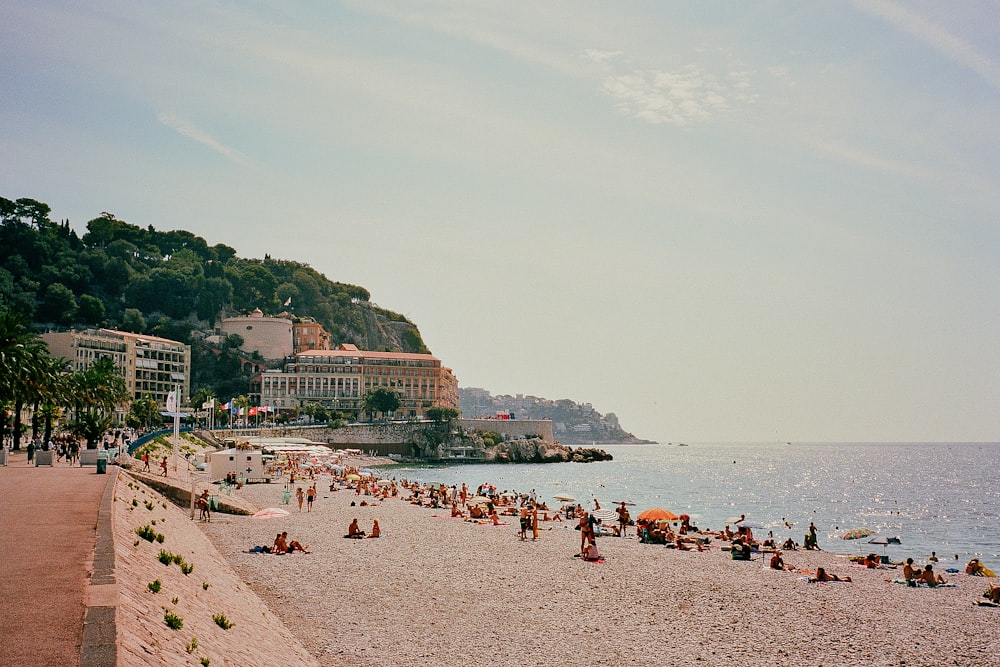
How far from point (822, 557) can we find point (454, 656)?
2351 cm

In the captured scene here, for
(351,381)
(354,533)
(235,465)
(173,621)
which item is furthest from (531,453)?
(173,621)

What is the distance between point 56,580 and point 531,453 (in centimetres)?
13099

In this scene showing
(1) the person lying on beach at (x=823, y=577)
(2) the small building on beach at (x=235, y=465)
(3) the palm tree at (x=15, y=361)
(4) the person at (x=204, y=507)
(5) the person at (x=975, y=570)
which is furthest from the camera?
(2) the small building on beach at (x=235, y=465)

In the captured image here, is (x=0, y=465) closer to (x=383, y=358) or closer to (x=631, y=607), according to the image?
(x=631, y=607)

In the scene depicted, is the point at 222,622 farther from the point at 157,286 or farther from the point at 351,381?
the point at 157,286

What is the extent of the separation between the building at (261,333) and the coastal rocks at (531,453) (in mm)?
49343

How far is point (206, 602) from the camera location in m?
15.5

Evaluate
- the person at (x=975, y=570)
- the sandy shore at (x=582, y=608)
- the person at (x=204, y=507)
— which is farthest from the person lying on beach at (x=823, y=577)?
the person at (x=204, y=507)

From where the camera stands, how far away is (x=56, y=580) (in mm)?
12398

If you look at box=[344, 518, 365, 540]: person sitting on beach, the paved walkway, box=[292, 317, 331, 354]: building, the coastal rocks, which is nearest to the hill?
box=[292, 317, 331, 354]: building

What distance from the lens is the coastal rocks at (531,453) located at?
138000mm

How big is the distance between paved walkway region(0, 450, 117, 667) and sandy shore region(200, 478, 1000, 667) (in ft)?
14.8

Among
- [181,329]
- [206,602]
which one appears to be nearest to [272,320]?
[181,329]

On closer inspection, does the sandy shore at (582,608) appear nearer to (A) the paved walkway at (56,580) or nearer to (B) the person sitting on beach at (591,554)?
(B) the person sitting on beach at (591,554)
